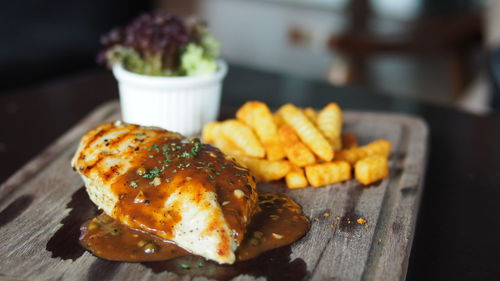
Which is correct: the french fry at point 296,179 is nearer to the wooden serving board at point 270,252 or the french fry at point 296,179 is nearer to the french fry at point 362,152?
the wooden serving board at point 270,252

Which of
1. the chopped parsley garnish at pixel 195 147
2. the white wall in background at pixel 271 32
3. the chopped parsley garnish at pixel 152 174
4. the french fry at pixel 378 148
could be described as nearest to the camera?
the chopped parsley garnish at pixel 152 174

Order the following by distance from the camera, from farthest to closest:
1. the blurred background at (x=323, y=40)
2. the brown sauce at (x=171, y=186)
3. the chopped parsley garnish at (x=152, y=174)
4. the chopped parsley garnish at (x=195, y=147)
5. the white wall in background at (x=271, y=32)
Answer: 1. the white wall in background at (x=271, y=32)
2. the blurred background at (x=323, y=40)
3. the chopped parsley garnish at (x=195, y=147)
4. the chopped parsley garnish at (x=152, y=174)
5. the brown sauce at (x=171, y=186)

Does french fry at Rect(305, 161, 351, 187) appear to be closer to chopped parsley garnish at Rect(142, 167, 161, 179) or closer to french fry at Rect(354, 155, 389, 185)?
french fry at Rect(354, 155, 389, 185)

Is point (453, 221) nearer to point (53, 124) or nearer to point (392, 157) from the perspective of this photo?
point (392, 157)

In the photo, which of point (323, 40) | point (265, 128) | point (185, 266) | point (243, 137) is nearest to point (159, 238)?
A: point (185, 266)

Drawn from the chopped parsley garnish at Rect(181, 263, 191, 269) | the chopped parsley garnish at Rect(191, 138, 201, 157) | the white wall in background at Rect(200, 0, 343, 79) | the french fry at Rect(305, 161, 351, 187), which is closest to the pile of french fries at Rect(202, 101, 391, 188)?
the french fry at Rect(305, 161, 351, 187)

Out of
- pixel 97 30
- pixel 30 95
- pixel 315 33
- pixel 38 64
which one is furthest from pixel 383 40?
pixel 30 95

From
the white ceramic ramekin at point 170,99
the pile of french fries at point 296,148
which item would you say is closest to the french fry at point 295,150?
the pile of french fries at point 296,148

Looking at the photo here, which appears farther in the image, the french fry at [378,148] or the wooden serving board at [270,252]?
the french fry at [378,148]
